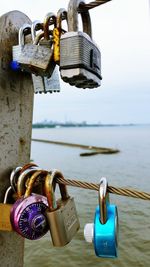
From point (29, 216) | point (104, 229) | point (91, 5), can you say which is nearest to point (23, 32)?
point (91, 5)

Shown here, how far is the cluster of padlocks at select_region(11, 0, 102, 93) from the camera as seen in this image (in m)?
0.96

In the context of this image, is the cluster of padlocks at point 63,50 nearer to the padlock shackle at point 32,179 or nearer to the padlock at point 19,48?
the padlock at point 19,48

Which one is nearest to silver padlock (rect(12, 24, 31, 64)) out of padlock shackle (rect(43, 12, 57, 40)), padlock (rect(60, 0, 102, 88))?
padlock shackle (rect(43, 12, 57, 40))

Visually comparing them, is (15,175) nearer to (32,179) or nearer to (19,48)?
(32,179)

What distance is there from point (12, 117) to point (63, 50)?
0.39 metres

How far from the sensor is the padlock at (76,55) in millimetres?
954

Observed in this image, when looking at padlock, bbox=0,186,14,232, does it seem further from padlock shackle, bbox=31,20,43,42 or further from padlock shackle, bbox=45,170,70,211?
padlock shackle, bbox=31,20,43,42

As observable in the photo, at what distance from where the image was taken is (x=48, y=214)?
3.44 ft

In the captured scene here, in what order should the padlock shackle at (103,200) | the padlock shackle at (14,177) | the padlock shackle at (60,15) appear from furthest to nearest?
the padlock shackle at (14,177), the padlock shackle at (60,15), the padlock shackle at (103,200)

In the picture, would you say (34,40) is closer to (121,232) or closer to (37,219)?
(37,219)

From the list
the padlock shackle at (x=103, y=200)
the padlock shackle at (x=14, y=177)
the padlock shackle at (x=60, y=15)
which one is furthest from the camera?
the padlock shackle at (x=14, y=177)

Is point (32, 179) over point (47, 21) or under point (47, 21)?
under

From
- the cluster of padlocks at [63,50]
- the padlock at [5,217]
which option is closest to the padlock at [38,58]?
the cluster of padlocks at [63,50]

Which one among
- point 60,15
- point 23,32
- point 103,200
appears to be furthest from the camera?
point 23,32
